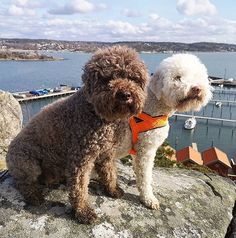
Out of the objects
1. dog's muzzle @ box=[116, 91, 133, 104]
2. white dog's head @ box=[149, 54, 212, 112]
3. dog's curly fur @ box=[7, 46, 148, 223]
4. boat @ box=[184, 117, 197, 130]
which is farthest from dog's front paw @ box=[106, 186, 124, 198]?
boat @ box=[184, 117, 197, 130]

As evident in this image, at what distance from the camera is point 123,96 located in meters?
3.35

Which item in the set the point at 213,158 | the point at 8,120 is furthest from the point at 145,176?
the point at 213,158

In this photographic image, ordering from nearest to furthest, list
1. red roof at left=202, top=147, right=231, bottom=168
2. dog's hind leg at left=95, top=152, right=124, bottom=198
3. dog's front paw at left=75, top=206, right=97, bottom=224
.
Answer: dog's front paw at left=75, top=206, right=97, bottom=224, dog's hind leg at left=95, top=152, right=124, bottom=198, red roof at left=202, top=147, right=231, bottom=168

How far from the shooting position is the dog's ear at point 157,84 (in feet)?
14.0

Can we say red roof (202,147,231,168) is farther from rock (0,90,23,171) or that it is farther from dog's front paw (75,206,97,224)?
dog's front paw (75,206,97,224)

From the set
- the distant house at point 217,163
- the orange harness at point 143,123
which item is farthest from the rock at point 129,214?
the distant house at point 217,163

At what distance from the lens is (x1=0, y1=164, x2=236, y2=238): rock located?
3.75m

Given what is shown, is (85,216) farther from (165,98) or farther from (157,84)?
(157,84)

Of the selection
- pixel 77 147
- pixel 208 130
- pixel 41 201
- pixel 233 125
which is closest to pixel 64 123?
pixel 77 147

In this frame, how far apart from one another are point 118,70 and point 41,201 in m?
1.81

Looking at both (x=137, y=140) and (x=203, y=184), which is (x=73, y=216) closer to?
(x=137, y=140)

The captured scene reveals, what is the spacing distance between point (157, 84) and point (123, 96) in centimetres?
108

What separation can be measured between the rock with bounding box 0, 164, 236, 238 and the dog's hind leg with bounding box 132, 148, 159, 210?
4.0 inches

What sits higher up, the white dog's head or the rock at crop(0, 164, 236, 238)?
the white dog's head
